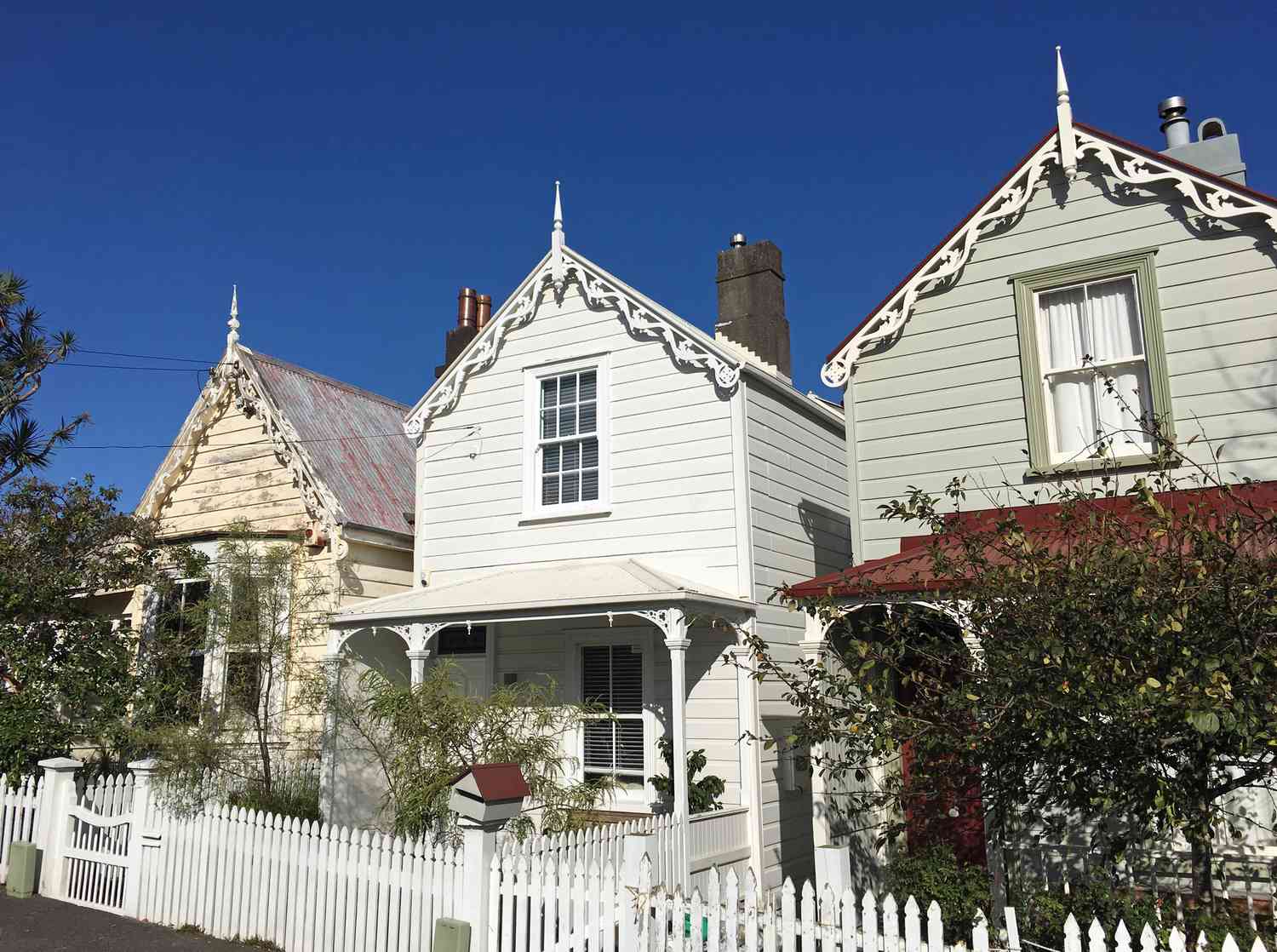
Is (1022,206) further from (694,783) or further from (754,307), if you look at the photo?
(694,783)

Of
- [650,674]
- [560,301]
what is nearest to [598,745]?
[650,674]

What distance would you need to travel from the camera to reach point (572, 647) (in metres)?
13.9

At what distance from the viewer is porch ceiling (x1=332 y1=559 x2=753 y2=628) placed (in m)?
11.5

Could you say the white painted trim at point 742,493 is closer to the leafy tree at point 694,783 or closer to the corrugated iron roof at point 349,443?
the leafy tree at point 694,783

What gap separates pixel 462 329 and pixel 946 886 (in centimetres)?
1350

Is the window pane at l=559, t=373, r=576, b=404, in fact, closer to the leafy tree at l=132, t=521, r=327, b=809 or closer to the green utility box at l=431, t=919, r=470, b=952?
the leafy tree at l=132, t=521, r=327, b=809

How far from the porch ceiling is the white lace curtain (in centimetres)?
425

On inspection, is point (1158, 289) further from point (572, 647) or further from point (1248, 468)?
point (572, 647)

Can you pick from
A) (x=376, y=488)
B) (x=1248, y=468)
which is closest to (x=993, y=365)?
(x=1248, y=468)

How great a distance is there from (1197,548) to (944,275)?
22.6 ft

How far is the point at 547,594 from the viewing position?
40.0 feet

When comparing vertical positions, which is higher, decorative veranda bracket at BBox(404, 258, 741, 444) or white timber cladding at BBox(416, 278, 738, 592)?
decorative veranda bracket at BBox(404, 258, 741, 444)

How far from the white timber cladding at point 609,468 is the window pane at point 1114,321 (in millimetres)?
4474

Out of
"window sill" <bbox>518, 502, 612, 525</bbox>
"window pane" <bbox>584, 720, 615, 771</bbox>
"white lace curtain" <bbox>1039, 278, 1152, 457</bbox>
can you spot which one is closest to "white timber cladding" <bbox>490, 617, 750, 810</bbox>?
"window pane" <bbox>584, 720, 615, 771</bbox>
